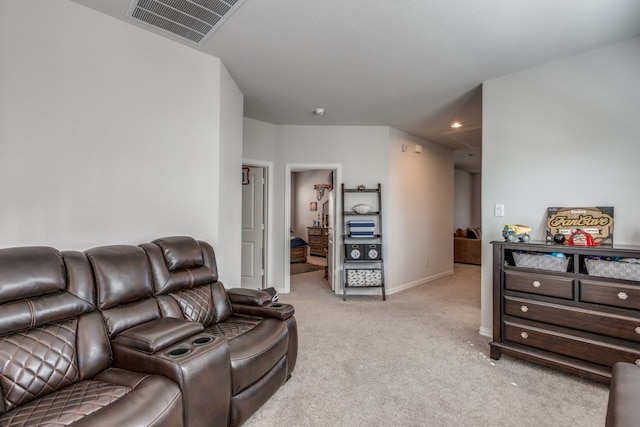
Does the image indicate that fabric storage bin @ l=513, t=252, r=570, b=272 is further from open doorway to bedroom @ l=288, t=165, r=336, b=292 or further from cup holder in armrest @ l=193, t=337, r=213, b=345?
open doorway to bedroom @ l=288, t=165, r=336, b=292

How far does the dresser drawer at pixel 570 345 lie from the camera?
2.05 meters

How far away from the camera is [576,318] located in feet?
7.29

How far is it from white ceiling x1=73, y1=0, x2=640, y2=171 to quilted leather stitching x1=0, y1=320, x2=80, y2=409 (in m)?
2.11

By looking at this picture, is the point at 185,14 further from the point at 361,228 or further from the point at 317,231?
the point at 317,231

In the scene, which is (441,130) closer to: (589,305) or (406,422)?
(589,305)

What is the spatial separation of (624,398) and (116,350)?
212 cm

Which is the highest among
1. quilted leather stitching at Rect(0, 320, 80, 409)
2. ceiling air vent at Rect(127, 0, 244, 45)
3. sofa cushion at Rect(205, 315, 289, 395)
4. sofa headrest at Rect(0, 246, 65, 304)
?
ceiling air vent at Rect(127, 0, 244, 45)

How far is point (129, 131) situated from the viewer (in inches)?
90.7

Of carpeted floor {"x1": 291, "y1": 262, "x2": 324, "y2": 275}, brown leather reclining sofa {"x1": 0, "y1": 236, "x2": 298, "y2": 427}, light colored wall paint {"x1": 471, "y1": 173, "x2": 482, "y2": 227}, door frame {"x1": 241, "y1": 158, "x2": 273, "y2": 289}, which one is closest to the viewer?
brown leather reclining sofa {"x1": 0, "y1": 236, "x2": 298, "y2": 427}

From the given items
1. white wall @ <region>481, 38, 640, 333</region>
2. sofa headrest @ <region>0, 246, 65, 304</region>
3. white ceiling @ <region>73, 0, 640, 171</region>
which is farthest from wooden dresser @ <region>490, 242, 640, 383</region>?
sofa headrest @ <region>0, 246, 65, 304</region>

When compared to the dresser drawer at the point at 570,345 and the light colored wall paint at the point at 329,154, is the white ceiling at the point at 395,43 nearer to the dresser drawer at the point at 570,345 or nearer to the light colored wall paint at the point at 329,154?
the light colored wall paint at the point at 329,154

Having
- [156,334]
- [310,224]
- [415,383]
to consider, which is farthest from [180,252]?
[310,224]

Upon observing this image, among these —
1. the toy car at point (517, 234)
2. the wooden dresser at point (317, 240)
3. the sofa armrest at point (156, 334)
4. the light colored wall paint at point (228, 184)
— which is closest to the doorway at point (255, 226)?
the light colored wall paint at point (228, 184)

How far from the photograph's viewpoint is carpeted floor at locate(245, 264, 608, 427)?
186cm
